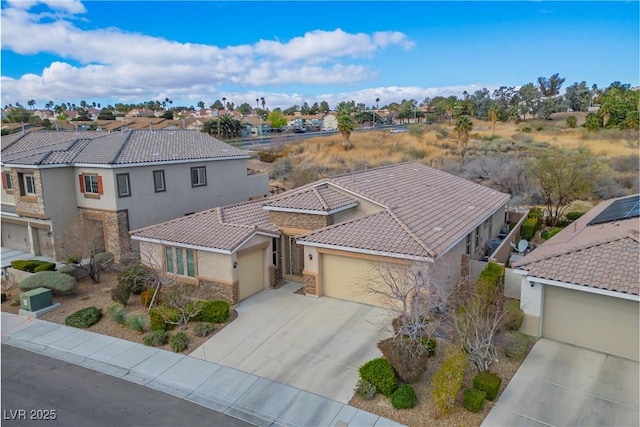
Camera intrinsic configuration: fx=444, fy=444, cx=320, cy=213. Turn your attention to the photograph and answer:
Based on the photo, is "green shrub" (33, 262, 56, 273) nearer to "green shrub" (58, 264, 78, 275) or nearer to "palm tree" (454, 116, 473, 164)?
"green shrub" (58, 264, 78, 275)

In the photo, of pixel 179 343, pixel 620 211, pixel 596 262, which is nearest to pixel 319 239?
pixel 179 343

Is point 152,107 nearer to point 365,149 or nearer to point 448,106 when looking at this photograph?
point 448,106

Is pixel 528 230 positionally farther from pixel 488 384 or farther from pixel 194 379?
pixel 194 379

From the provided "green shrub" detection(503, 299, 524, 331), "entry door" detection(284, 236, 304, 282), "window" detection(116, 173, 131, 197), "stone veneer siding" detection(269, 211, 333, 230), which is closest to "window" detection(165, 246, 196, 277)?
"stone veneer siding" detection(269, 211, 333, 230)

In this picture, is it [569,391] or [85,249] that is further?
[85,249]

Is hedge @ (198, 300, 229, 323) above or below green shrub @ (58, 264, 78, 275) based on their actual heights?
below

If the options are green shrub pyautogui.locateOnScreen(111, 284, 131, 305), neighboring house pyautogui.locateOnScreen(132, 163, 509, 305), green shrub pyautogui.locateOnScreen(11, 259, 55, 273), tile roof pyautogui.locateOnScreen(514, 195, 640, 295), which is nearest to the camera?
tile roof pyautogui.locateOnScreen(514, 195, 640, 295)
